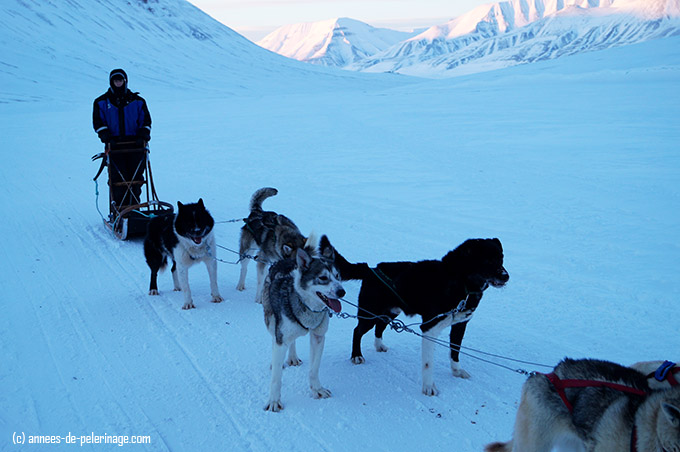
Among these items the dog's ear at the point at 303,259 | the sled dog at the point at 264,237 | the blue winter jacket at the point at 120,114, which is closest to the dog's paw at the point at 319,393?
the dog's ear at the point at 303,259

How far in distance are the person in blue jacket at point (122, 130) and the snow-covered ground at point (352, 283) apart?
2.47ft

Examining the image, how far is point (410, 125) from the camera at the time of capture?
1550 cm

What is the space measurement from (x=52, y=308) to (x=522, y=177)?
768 centimetres

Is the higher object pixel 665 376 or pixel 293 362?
pixel 665 376

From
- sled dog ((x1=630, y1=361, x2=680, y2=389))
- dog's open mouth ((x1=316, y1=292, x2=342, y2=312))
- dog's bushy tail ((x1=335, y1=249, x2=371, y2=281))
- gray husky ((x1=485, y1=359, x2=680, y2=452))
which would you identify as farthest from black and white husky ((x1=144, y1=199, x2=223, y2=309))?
sled dog ((x1=630, y1=361, x2=680, y2=389))

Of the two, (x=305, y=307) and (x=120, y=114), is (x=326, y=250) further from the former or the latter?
(x=120, y=114)

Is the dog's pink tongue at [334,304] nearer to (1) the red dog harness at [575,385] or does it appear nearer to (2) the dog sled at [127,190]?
(1) the red dog harness at [575,385]

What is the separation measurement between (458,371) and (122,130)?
5.52 metres

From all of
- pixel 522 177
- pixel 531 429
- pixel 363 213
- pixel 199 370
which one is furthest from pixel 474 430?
pixel 522 177

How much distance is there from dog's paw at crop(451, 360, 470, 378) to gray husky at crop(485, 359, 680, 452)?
1268 millimetres

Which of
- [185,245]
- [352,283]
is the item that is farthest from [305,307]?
[352,283]

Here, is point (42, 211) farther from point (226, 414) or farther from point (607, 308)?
point (607, 308)

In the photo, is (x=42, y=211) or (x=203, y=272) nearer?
(x=203, y=272)

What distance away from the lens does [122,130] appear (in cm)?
705
